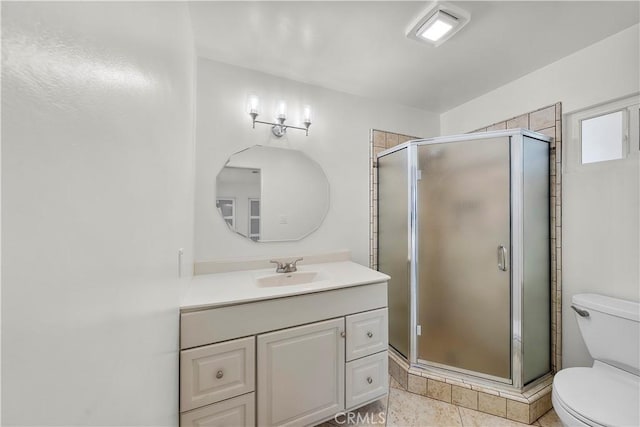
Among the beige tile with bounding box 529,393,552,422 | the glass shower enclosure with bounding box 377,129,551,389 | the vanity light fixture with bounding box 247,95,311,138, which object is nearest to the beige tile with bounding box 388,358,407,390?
the glass shower enclosure with bounding box 377,129,551,389

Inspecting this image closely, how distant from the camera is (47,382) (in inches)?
9.9

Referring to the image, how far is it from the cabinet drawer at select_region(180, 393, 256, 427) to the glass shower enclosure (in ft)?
3.87

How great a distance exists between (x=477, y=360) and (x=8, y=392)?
82.8 inches

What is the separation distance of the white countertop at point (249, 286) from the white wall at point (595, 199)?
1283mm

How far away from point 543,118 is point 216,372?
2.56m

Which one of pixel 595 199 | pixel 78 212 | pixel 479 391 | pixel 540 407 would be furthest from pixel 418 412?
pixel 78 212

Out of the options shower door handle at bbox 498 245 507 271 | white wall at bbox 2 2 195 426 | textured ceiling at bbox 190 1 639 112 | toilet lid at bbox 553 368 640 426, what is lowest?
toilet lid at bbox 553 368 640 426

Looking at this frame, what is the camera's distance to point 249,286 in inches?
53.1

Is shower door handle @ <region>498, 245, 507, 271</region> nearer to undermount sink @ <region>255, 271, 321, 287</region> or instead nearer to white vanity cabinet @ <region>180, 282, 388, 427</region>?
white vanity cabinet @ <region>180, 282, 388, 427</region>

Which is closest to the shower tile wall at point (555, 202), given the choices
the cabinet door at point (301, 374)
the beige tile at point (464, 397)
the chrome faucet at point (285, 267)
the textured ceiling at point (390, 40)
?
the textured ceiling at point (390, 40)

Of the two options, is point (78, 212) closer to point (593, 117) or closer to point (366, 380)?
point (366, 380)

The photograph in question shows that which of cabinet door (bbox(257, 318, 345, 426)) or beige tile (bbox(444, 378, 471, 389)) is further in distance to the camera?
beige tile (bbox(444, 378, 471, 389))

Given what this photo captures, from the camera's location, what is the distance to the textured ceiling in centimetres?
126

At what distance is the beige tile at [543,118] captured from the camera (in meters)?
1.68
